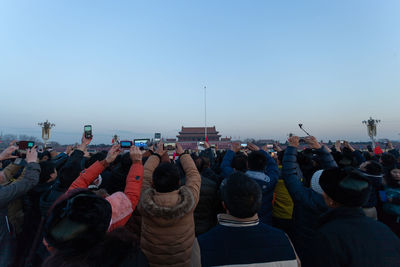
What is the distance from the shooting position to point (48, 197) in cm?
251

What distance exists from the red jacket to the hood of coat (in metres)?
0.12

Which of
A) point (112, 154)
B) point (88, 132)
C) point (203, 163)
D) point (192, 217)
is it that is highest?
point (88, 132)

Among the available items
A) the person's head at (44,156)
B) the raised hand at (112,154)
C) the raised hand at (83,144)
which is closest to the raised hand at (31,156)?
the raised hand at (83,144)

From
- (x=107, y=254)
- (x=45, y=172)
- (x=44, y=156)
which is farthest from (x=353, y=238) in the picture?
(x=44, y=156)

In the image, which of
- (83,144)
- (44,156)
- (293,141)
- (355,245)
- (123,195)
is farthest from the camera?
(44,156)

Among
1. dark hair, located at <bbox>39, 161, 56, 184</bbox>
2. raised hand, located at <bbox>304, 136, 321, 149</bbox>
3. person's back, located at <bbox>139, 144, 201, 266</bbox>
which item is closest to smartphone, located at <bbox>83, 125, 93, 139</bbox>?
dark hair, located at <bbox>39, 161, 56, 184</bbox>

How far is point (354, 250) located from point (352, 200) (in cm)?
33

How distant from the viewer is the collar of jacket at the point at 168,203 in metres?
1.61

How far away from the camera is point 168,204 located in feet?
5.49

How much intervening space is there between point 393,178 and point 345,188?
2347mm

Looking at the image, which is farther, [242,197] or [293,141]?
[293,141]

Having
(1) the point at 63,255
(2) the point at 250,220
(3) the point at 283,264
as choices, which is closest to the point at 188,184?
(2) the point at 250,220

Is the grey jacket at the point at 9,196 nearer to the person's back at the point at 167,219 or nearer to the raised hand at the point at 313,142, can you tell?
the person's back at the point at 167,219

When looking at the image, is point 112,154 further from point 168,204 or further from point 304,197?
point 304,197
